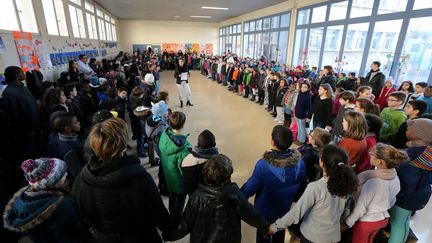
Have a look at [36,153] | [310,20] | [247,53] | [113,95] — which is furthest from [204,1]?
[36,153]

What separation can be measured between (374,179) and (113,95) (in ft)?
12.2

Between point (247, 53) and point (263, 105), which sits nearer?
point (263, 105)

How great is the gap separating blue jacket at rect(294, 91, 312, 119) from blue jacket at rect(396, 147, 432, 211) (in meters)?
2.48

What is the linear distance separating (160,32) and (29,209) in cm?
2085

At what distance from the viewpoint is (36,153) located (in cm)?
315

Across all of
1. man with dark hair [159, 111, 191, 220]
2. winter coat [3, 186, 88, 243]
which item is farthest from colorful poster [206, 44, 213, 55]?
winter coat [3, 186, 88, 243]

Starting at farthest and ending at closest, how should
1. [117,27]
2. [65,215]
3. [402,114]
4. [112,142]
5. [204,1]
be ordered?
1. [117,27]
2. [204,1]
3. [402,114]
4. [65,215]
5. [112,142]

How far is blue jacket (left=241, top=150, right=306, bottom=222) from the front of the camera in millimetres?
1608

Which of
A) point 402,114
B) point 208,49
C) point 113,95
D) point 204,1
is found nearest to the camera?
point 402,114

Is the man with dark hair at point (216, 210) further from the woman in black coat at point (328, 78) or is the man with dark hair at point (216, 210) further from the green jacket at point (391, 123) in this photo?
the woman in black coat at point (328, 78)

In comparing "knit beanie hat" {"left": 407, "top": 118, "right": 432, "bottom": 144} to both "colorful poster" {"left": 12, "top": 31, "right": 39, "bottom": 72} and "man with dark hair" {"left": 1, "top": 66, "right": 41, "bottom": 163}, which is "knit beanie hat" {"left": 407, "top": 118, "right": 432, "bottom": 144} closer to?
"man with dark hair" {"left": 1, "top": 66, "right": 41, "bottom": 163}

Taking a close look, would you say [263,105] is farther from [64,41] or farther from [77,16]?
[77,16]

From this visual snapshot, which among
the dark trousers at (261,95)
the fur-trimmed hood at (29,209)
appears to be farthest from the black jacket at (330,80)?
the fur-trimmed hood at (29,209)

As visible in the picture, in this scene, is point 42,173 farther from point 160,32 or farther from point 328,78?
point 160,32
